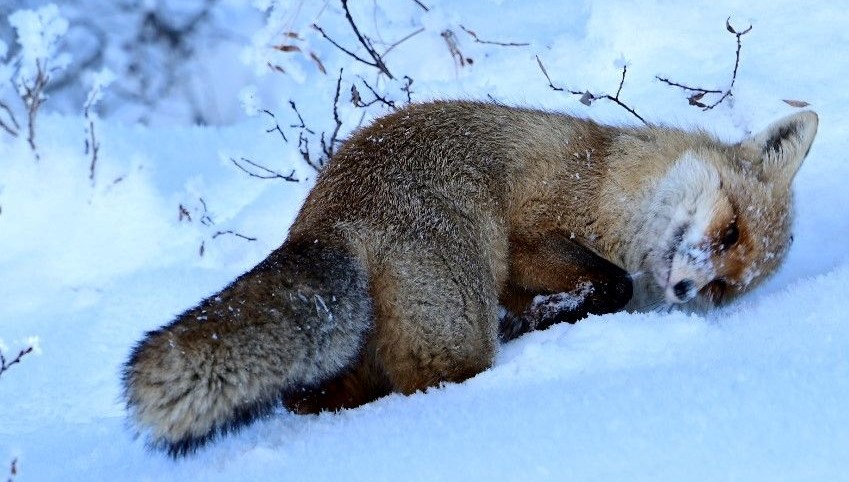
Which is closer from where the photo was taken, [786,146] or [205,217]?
[786,146]

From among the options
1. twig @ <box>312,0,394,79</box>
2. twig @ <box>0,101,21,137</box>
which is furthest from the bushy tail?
twig @ <box>0,101,21,137</box>

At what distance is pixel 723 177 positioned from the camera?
3549 millimetres

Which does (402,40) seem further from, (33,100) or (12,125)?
(12,125)

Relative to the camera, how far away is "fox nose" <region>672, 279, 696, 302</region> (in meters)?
3.35

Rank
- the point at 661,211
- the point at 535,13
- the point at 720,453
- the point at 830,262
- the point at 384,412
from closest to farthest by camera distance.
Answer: the point at 720,453, the point at 384,412, the point at 830,262, the point at 661,211, the point at 535,13

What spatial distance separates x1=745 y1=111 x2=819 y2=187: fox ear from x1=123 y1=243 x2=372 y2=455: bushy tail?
181 cm

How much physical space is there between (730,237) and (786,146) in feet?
1.71

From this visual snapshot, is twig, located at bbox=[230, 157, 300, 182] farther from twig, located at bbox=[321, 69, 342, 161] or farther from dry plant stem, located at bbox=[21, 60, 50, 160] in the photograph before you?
dry plant stem, located at bbox=[21, 60, 50, 160]

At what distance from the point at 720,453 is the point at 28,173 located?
4532 mm

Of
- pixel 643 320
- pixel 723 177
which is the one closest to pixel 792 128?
pixel 723 177

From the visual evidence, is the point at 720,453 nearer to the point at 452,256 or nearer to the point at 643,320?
the point at 643,320

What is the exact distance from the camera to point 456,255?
305 cm

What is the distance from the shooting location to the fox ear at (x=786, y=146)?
353 centimetres

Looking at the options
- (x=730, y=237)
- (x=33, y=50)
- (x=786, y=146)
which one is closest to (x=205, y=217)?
(x=33, y=50)
